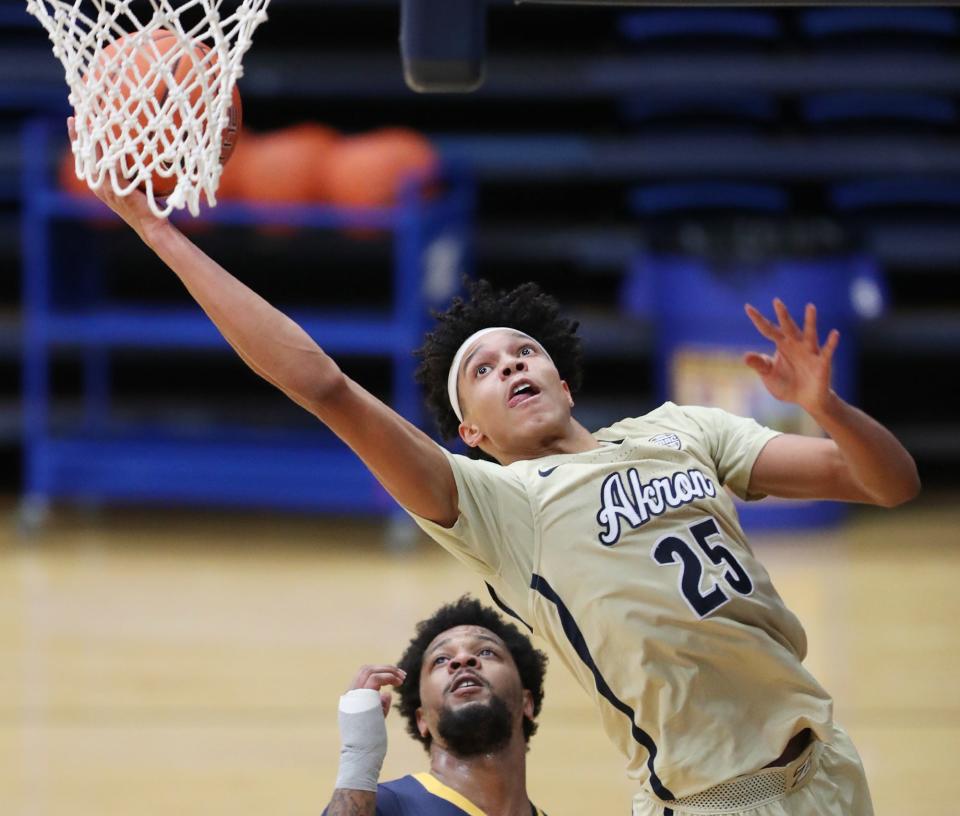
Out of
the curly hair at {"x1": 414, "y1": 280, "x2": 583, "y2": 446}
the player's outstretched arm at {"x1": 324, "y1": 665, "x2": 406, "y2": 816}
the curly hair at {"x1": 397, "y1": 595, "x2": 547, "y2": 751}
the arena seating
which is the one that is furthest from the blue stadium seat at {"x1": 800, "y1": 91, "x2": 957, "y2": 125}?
the player's outstretched arm at {"x1": 324, "y1": 665, "x2": 406, "y2": 816}

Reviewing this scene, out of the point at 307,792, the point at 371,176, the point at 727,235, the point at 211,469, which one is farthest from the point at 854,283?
the point at 307,792

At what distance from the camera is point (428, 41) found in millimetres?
3162

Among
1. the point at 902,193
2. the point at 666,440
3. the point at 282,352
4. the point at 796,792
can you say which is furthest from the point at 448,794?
the point at 902,193

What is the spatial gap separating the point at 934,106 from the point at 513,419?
5656 millimetres

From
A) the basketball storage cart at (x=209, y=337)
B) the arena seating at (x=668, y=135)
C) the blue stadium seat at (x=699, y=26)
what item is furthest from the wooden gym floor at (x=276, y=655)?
the blue stadium seat at (x=699, y=26)

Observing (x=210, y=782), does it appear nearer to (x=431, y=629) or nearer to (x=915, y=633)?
(x=431, y=629)

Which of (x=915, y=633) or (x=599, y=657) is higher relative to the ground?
(x=599, y=657)

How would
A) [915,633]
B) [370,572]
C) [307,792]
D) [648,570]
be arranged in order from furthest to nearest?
[370,572]
[915,633]
[307,792]
[648,570]

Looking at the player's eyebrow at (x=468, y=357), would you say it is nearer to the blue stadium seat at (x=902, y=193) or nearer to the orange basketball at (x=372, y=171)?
the orange basketball at (x=372, y=171)

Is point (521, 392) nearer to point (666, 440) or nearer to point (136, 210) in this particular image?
point (666, 440)

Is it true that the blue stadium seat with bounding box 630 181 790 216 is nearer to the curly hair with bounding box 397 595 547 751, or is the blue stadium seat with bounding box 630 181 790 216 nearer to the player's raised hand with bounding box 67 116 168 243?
the curly hair with bounding box 397 595 547 751

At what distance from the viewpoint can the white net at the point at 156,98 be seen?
298 cm

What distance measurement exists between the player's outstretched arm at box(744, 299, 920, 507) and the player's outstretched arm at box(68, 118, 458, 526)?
2.42ft

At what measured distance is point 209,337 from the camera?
7012 mm
